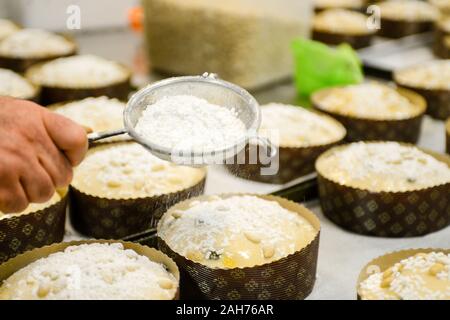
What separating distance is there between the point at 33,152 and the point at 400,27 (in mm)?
3147

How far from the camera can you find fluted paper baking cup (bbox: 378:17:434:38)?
4029 millimetres

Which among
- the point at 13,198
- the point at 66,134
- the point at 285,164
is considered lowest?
the point at 285,164

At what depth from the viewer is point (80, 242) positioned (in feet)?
5.07

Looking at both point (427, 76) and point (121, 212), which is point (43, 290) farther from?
point (427, 76)

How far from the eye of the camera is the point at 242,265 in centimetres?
156

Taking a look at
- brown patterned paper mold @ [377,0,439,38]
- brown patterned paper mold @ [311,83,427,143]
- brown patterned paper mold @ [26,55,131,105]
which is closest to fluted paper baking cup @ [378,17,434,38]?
brown patterned paper mold @ [377,0,439,38]

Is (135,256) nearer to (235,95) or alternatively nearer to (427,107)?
(235,95)

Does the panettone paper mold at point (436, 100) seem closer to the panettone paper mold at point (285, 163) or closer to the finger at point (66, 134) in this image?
the panettone paper mold at point (285, 163)

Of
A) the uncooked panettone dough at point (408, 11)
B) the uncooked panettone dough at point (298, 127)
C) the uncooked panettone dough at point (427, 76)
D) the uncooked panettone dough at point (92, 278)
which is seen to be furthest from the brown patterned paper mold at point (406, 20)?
the uncooked panettone dough at point (92, 278)

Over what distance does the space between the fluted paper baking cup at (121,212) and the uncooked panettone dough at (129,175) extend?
2 centimetres

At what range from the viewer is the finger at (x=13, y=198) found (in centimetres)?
134

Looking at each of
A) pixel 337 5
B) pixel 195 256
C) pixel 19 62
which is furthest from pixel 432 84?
pixel 19 62

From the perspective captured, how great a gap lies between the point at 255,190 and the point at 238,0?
106 cm

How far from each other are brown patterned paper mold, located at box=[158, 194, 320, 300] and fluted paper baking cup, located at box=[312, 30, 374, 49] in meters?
2.19
